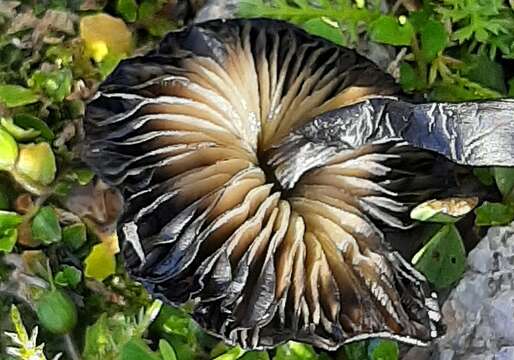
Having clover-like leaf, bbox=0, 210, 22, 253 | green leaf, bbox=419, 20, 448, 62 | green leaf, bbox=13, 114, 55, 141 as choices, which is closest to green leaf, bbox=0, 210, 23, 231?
clover-like leaf, bbox=0, 210, 22, 253

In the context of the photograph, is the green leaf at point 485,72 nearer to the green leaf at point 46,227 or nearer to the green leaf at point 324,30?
the green leaf at point 324,30

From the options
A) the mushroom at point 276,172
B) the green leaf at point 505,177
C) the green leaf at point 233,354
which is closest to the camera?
the mushroom at point 276,172

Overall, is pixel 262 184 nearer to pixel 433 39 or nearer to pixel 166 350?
pixel 166 350

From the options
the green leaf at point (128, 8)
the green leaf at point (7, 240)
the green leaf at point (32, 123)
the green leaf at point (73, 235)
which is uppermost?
the green leaf at point (128, 8)

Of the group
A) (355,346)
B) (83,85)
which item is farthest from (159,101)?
(355,346)

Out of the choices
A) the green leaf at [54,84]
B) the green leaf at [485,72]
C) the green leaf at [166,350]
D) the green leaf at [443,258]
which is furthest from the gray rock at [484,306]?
the green leaf at [54,84]

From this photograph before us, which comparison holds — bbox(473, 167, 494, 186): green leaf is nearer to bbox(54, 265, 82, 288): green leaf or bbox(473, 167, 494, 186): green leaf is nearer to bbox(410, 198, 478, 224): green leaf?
bbox(410, 198, 478, 224): green leaf

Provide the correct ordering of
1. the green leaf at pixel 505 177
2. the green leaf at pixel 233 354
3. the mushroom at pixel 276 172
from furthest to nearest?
1. the green leaf at pixel 505 177
2. the green leaf at pixel 233 354
3. the mushroom at pixel 276 172
